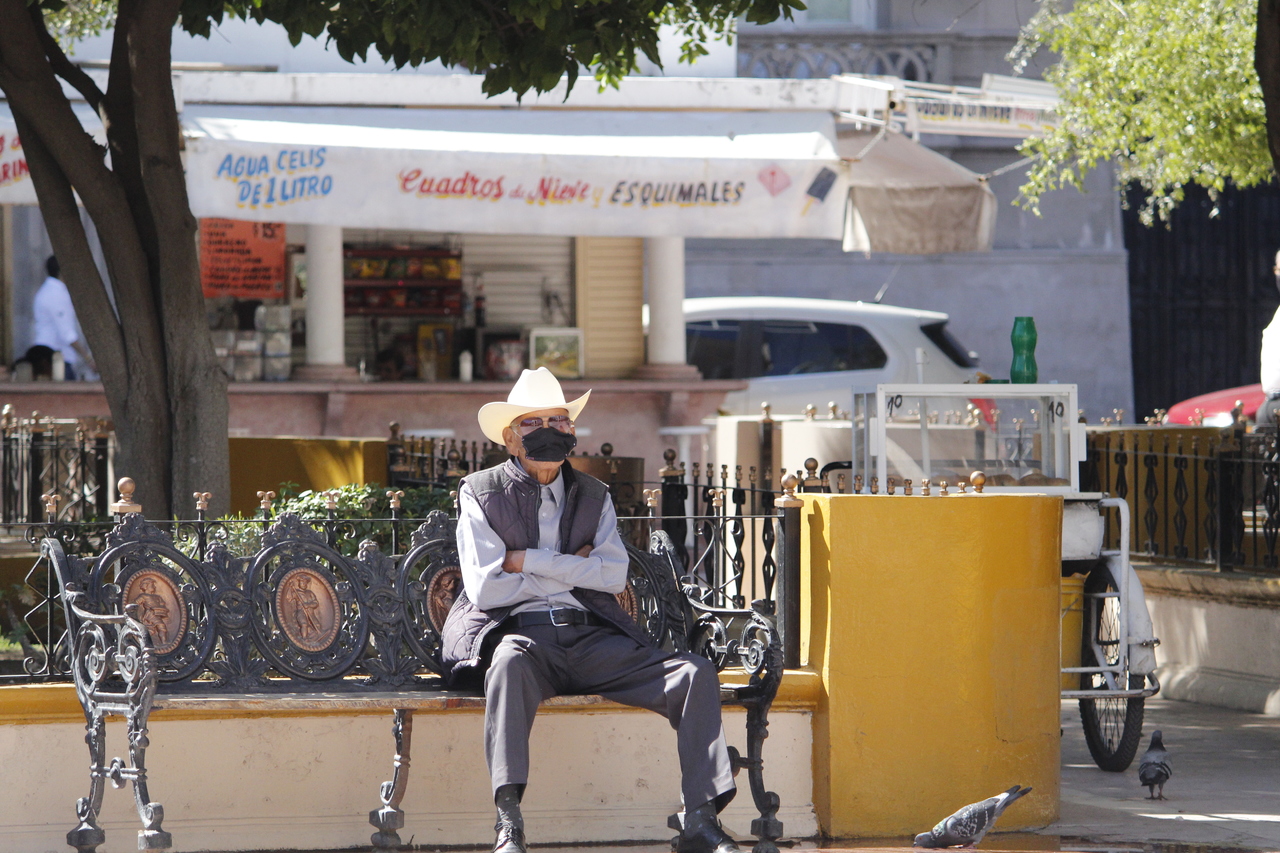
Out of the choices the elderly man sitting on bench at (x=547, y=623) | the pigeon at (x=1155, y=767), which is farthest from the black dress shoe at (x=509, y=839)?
the pigeon at (x=1155, y=767)

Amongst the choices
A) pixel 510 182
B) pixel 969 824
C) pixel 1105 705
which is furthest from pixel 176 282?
pixel 1105 705

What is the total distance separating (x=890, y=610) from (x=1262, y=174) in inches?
319

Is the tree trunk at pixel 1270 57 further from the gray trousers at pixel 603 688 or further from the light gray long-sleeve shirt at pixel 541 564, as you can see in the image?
the gray trousers at pixel 603 688

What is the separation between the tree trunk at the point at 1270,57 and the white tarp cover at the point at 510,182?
2.63 metres

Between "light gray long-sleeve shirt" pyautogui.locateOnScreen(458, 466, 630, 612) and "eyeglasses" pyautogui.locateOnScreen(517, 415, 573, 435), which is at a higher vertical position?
"eyeglasses" pyautogui.locateOnScreen(517, 415, 573, 435)

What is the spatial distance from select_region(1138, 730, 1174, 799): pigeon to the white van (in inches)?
376

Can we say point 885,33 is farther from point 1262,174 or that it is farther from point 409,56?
point 409,56

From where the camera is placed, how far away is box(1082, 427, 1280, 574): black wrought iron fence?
8289 millimetres

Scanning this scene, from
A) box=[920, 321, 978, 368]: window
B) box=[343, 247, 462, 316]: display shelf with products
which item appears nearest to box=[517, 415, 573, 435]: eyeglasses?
box=[343, 247, 462, 316]: display shelf with products

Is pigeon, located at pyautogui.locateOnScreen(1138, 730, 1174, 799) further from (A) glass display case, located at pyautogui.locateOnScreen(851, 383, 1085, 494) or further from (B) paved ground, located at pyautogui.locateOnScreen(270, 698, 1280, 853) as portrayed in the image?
(A) glass display case, located at pyautogui.locateOnScreen(851, 383, 1085, 494)

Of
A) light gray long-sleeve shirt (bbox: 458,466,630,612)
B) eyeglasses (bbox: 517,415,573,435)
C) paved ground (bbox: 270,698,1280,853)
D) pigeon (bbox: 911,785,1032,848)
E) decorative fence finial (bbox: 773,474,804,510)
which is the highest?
eyeglasses (bbox: 517,415,573,435)

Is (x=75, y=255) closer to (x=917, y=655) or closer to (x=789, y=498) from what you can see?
(x=789, y=498)

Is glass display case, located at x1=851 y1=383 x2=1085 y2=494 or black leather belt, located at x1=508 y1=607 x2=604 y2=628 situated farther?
glass display case, located at x1=851 y1=383 x2=1085 y2=494

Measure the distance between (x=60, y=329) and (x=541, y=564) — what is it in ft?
31.4
